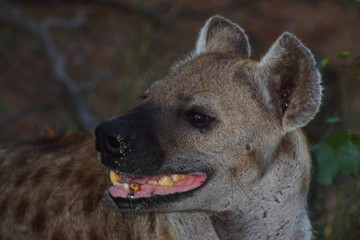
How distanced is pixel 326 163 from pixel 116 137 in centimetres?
125

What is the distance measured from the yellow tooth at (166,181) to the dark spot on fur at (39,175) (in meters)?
0.71

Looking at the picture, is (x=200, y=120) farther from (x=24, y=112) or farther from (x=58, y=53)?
(x=58, y=53)

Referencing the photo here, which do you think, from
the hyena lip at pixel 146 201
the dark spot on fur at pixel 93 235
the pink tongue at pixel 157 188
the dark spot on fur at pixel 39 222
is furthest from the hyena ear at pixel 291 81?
the dark spot on fur at pixel 39 222

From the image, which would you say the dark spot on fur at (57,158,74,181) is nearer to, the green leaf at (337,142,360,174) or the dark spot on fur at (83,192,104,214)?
the dark spot on fur at (83,192,104,214)

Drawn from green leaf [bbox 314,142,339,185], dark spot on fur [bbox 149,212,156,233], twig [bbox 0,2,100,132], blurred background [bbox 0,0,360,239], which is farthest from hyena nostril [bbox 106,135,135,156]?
twig [bbox 0,2,100,132]

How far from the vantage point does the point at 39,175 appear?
121 inches

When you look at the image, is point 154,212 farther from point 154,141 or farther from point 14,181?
point 14,181

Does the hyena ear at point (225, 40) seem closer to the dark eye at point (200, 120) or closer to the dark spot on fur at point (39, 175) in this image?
the dark eye at point (200, 120)

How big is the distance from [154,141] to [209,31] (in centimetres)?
84

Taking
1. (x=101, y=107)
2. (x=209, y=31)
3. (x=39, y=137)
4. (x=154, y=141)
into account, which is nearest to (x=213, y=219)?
(x=154, y=141)

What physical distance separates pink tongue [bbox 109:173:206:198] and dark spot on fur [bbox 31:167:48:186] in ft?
2.00

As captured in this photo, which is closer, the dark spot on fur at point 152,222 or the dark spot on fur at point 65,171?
the dark spot on fur at point 152,222

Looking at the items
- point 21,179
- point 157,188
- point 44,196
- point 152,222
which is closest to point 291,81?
point 157,188

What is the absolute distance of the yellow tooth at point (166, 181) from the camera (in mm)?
2557
